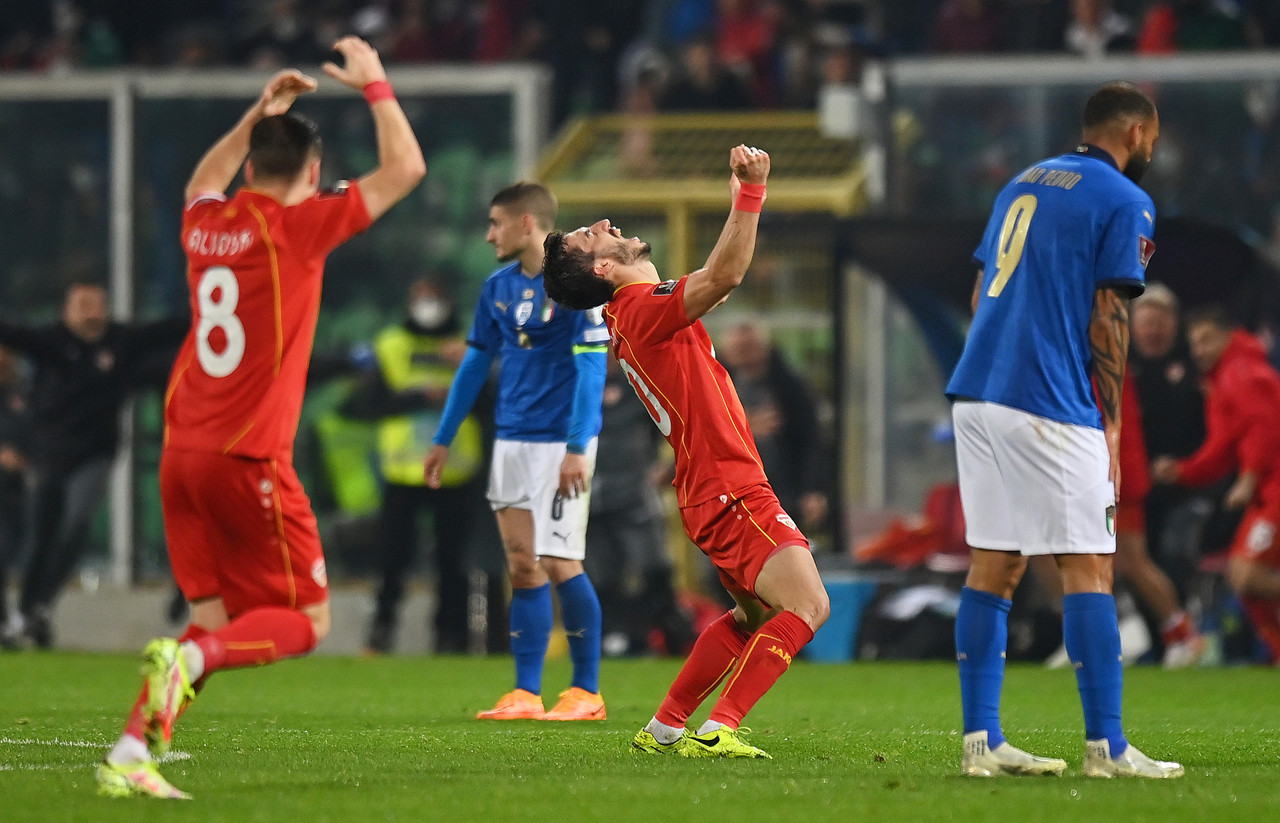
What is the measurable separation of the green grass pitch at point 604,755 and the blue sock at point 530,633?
339mm

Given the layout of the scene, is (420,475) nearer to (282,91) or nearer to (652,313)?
(652,313)

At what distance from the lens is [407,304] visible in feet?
46.0

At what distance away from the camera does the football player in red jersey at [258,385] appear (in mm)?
5094

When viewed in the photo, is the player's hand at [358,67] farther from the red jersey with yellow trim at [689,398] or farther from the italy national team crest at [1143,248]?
the italy national team crest at [1143,248]

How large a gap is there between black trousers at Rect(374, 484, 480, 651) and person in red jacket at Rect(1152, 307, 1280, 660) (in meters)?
4.82

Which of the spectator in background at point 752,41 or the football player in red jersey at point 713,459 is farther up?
the spectator in background at point 752,41

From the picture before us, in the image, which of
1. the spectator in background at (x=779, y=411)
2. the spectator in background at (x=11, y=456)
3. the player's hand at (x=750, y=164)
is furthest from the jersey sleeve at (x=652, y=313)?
the spectator in background at (x=11, y=456)

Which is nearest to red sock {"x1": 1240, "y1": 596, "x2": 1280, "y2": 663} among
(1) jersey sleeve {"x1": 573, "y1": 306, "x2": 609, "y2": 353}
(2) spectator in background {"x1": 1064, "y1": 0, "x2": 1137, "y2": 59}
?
(2) spectator in background {"x1": 1064, "y1": 0, "x2": 1137, "y2": 59}

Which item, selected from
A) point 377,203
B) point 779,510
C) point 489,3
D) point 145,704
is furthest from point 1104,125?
point 489,3

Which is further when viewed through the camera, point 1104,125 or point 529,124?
point 529,124

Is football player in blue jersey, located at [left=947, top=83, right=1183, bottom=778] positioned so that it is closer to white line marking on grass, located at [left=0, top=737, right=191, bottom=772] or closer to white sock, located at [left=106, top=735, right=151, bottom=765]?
white sock, located at [left=106, top=735, right=151, bottom=765]

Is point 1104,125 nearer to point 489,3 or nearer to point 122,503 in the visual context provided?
point 122,503

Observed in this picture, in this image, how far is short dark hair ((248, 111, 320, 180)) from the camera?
206 inches

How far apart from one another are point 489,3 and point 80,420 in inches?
245
